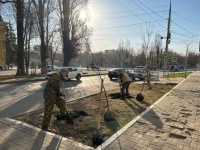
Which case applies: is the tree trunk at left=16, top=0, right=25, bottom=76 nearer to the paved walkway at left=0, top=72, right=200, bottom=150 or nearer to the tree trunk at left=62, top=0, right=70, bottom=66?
the tree trunk at left=62, top=0, right=70, bottom=66

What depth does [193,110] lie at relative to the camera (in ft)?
27.8

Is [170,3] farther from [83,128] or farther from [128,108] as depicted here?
[83,128]

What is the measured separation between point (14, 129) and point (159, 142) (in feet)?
11.7

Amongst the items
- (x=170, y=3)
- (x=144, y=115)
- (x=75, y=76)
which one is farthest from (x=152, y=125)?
(x=170, y=3)

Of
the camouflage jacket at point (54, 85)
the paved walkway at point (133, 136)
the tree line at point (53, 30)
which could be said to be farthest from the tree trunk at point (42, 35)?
the camouflage jacket at point (54, 85)

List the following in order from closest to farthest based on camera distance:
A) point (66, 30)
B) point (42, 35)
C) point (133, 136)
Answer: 1. point (133, 136)
2. point (42, 35)
3. point (66, 30)

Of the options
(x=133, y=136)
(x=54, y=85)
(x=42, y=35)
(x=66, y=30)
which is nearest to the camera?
(x=133, y=136)

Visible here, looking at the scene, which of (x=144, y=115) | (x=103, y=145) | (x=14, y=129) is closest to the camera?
(x=103, y=145)

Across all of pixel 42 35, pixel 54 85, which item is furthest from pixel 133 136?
pixel 42 35

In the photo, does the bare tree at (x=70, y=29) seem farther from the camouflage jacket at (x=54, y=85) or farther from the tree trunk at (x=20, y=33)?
the camouflage jacket at (x=54, y=85)

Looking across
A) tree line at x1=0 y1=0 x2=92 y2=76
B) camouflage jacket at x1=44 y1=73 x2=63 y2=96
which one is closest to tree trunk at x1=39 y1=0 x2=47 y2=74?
tree line at x1=0 y1=0 x2=92 y2=76

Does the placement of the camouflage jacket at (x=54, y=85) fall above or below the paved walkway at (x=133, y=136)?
above

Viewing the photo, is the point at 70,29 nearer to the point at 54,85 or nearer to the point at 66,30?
the point at 66,30

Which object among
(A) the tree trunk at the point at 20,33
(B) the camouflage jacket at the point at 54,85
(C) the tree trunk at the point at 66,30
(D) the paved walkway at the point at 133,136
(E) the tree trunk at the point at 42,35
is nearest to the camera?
(D) the paved walkway at the point at 133,136
